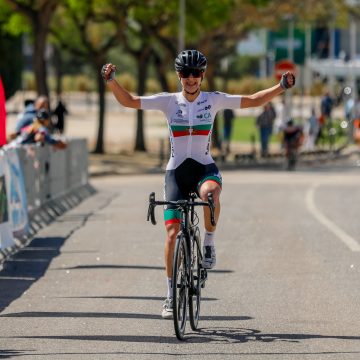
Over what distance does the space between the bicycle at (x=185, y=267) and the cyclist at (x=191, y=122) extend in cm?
14

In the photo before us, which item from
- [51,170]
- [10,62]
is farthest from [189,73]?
[10,62]

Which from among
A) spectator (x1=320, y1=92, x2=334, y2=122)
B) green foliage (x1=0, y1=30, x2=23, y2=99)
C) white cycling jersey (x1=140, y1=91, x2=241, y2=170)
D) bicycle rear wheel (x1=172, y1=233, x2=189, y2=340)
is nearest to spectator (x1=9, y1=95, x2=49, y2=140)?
white cycling jersey (x1=140, y1=91, x2=241, y2=170)

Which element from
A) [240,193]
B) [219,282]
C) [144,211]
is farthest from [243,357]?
[240,193]

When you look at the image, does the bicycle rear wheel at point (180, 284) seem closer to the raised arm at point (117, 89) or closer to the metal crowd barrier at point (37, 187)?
the raised arm at point (117, 89)

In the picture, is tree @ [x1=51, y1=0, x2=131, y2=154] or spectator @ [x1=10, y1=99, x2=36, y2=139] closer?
spectator @ [x1=10, y1=99, x2=36, y2=139]

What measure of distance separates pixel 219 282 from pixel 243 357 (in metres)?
4.36

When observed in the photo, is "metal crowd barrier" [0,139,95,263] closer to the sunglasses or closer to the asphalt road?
the asphalt road

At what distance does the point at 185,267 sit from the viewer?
1033 cm

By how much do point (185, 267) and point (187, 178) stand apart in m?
0.77

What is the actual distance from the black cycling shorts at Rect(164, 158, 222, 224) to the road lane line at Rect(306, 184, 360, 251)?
6222 mm

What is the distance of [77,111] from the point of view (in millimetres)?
93250

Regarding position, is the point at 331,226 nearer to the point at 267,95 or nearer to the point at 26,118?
the point at 26,118

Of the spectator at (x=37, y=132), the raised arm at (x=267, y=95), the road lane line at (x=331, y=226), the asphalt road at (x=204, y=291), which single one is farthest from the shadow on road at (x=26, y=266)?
the road lane line at (x=331, y=226)

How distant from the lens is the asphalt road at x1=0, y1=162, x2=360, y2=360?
9.91 m
